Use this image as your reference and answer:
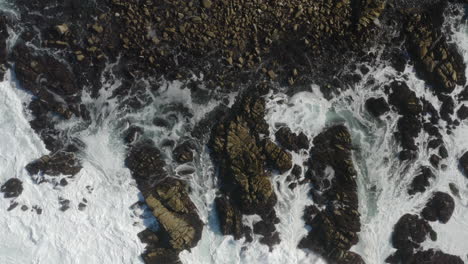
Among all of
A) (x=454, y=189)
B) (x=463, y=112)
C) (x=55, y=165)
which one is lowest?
(x=55, y=165)

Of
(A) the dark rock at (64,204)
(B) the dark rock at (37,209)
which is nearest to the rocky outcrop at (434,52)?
(A) the dark rock at (64,204)

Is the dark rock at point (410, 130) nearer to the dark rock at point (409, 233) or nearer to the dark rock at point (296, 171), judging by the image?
the dark rock at point (409, 233)

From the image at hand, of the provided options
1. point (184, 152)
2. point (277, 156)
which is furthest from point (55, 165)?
point (277, 156)

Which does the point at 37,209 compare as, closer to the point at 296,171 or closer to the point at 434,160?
the point at 296,171

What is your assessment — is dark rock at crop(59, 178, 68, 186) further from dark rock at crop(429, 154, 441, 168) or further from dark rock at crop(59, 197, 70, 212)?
dark rock at crop(429, 154, 441, 168)

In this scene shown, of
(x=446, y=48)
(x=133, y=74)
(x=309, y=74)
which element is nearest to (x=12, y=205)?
(x=133, y=74)

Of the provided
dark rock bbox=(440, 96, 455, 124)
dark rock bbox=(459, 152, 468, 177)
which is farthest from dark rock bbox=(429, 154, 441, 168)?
dark rock bbox=(440, 96, 455, 124)

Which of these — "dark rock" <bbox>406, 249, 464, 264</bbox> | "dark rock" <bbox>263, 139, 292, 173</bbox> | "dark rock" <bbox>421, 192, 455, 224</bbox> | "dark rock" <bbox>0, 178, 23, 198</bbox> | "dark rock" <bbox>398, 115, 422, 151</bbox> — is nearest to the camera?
"dark rock" <bbox>0, 178, 23, 198</bbox>
